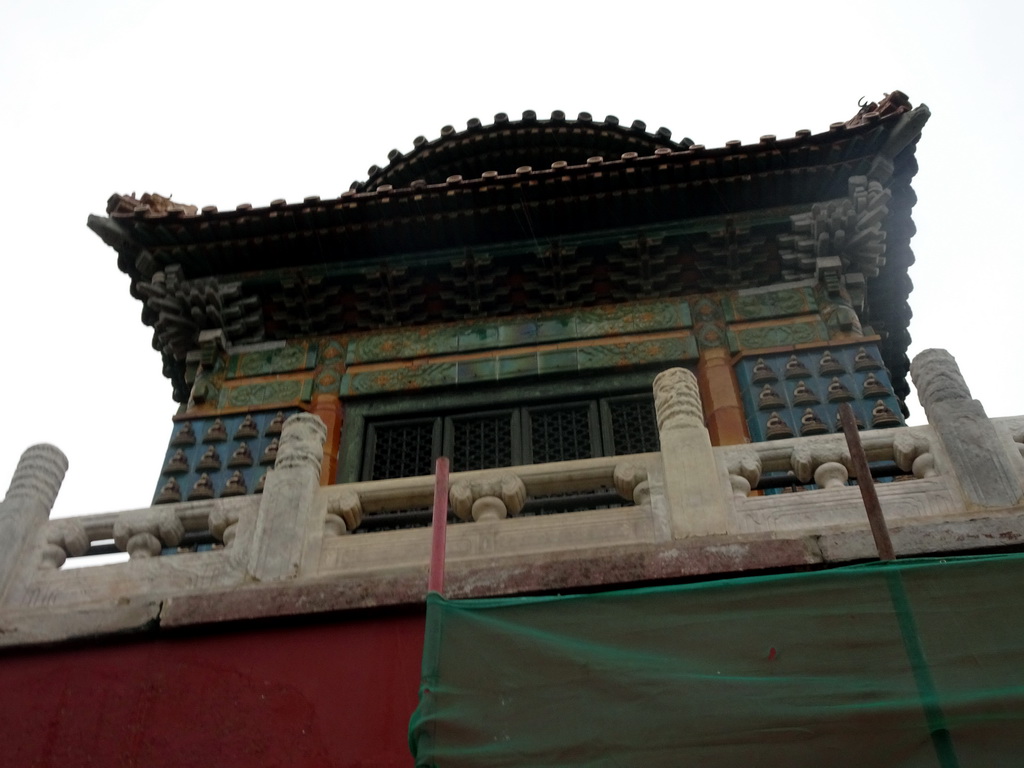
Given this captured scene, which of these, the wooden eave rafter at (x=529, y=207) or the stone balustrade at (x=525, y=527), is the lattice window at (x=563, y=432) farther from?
the stone balustrade at (x=525, y=527)

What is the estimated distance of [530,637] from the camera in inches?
185

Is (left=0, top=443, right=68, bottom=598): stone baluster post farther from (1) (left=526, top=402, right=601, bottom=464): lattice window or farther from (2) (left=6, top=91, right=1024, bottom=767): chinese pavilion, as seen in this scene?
(1) (left=526, top=402, right=601, bottom=464): lattice window

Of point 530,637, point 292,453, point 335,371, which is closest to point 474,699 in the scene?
point 530,637

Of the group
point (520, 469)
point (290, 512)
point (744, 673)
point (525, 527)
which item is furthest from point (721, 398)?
point (744, 673)

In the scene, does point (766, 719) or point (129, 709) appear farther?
point (129, 709)

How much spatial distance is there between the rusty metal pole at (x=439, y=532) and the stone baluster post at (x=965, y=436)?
2673 millimetres

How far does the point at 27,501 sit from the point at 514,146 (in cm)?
734

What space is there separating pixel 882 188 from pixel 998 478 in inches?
172

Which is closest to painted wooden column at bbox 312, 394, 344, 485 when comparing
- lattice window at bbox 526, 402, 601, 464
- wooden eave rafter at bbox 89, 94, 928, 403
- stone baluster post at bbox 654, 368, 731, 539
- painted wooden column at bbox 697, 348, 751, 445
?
wooden eave rafter at bbox 89, 94, 928, 403

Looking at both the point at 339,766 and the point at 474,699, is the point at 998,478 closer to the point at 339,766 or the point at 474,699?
the point at 474,699

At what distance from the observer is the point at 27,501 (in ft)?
21.9

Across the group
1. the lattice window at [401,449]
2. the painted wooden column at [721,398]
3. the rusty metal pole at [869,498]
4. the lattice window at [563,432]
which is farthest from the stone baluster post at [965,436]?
the lattice window at [401,449]

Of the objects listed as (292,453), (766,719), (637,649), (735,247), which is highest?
(735,247)

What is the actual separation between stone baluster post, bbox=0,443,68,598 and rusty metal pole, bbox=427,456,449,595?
2580mm
